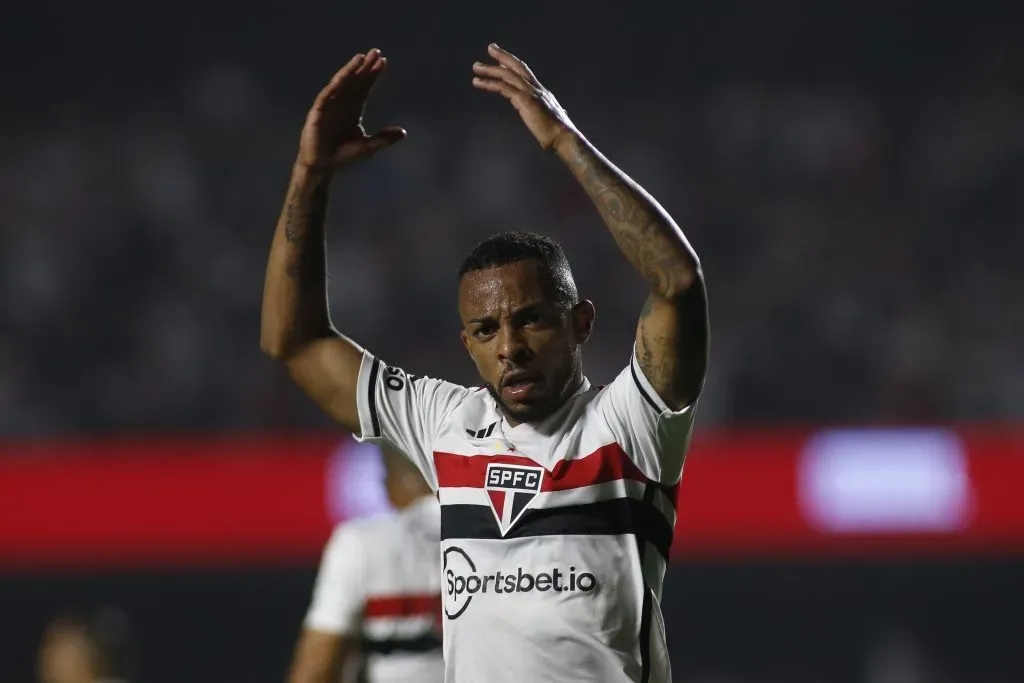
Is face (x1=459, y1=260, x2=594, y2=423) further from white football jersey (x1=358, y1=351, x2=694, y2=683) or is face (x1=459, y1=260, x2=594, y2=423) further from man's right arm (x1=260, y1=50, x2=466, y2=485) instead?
man's right arm (x1=260, y1=50, x2=466, y2=485)

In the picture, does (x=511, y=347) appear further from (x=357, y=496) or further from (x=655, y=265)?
(x=357, y=496)

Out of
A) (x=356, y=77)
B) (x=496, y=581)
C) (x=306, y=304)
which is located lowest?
(x=496, y=581)

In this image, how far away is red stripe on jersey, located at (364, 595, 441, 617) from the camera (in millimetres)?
4723

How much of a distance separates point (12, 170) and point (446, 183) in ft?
11.2

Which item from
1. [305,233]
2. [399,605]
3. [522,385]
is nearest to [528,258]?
[522,385]

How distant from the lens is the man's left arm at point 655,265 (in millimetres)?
2553

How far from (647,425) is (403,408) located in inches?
23.3

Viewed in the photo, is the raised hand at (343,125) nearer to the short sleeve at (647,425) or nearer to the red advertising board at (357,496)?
the short sleeve at (647,425)

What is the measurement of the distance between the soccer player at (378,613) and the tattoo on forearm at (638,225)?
7.82 ft

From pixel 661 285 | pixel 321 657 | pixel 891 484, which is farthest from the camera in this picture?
pixel 891 484

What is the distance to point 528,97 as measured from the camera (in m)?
2.66

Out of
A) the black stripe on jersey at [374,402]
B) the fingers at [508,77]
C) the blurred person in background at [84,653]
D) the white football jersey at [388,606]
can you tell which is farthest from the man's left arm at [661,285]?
the blurred person in background at [84,653]

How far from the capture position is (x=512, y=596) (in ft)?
8.61

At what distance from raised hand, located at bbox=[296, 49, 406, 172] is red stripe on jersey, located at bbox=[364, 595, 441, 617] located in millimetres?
2057
